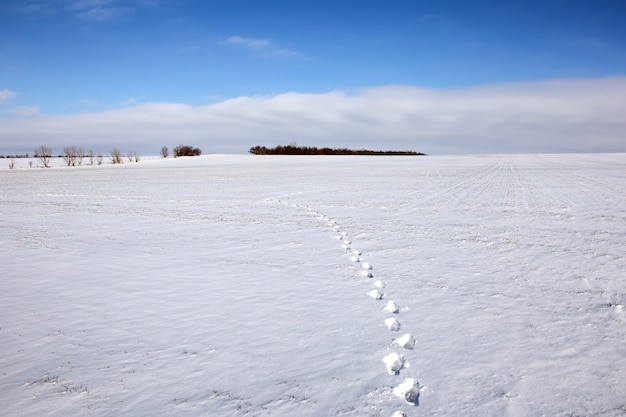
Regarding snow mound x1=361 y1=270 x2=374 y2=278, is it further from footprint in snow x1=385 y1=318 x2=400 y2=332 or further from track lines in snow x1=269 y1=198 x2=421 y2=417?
footprint in snow x1=385 y1=318 x2=400 y2=332

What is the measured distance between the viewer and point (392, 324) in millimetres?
4219

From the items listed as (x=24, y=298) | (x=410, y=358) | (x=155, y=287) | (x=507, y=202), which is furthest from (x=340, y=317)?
(x=507, y=202)

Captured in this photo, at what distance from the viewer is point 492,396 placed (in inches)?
117

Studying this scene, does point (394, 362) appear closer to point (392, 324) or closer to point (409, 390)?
point (409, 390)

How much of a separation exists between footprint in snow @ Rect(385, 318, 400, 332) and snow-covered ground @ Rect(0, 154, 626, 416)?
0.07 ft

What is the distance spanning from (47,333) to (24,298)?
4.68 feet

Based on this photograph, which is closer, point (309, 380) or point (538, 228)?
point (309, 380)

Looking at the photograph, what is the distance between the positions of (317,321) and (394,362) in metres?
1.11

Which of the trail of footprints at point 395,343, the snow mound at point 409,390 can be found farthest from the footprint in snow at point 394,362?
the snow mound at point 409,390

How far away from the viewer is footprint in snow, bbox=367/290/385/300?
501 centimetres

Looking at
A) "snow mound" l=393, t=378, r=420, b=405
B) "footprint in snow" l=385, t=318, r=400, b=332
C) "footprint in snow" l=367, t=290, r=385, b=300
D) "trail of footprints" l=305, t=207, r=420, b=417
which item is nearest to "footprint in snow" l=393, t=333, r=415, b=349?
"trail of footprints" l=305, t=207, r=420, b=417

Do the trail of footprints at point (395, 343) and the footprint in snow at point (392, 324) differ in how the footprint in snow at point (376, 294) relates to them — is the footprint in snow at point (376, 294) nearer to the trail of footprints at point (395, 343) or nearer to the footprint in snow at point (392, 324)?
the trail of footprints at point (395, 343)

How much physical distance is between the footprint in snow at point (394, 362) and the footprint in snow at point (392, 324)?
0.52m

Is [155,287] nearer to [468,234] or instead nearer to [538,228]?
[468,234]
